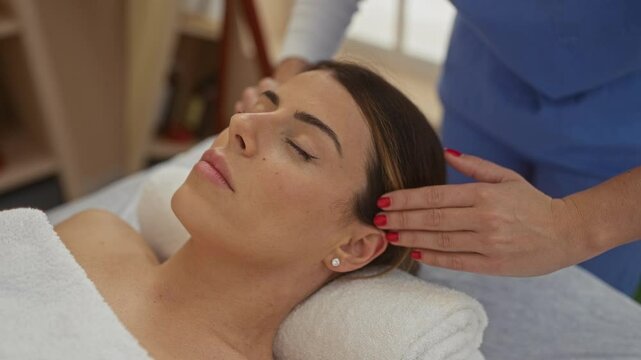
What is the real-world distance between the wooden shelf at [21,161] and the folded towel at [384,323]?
1698mm

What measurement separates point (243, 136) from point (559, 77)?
0.63 m

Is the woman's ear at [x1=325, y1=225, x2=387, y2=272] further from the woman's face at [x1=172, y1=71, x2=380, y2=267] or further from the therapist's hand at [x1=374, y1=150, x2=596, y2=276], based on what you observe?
the therapist's hand at [x1=374, y1=150, x2=596, y2=276]

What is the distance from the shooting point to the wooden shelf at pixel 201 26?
8.86ft

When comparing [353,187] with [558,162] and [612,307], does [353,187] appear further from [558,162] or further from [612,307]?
[612,307]

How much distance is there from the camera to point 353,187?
1156mm

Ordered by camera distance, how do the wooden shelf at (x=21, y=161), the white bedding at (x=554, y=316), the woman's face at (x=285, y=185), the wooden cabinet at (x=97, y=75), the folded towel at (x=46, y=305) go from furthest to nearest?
1. the wooden shelf at (x=21, y=161)
2. the wooden cabinet at (x=97, y=75)
3. the white bedding at (x=554, y=316)
4. the woman's face at (x=285, y=185)
5. the folded towel at (x=46, y=305)

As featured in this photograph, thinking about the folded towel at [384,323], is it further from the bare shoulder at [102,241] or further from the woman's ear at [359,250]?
the bare shoulder at [102,241]

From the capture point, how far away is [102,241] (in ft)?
4.38

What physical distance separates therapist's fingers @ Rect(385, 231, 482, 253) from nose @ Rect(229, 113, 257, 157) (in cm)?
28

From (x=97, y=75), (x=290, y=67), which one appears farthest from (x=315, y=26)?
(x=97, y=75)

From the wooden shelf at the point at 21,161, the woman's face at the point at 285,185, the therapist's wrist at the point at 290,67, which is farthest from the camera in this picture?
the wooden shelf at the point at 21,161

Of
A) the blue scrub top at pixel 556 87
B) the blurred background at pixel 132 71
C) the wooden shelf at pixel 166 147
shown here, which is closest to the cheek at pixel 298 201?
the blue scrub top at pixel 556 87

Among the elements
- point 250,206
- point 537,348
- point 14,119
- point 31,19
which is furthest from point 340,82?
point 14,119

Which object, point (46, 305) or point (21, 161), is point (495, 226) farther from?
point (21, 161)
